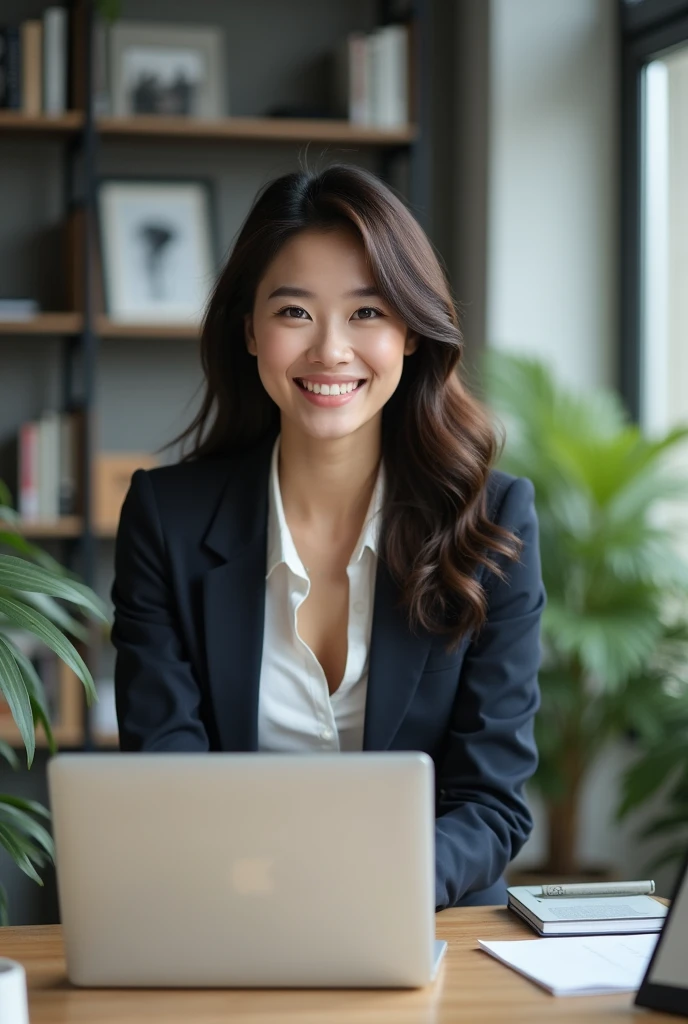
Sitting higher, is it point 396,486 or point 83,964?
point 396,486

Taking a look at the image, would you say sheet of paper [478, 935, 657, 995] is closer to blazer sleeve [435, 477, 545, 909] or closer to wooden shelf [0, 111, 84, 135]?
blazer sleeve [435, 477, 545, 909]

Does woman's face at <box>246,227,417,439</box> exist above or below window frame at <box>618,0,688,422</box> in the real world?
below

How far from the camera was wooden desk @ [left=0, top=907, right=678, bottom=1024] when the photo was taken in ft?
3.84

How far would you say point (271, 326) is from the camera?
1.88 metres

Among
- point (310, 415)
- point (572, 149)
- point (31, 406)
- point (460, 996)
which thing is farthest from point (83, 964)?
point (572, 149)

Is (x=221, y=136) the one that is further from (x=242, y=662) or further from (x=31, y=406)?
(x=242, y=662)

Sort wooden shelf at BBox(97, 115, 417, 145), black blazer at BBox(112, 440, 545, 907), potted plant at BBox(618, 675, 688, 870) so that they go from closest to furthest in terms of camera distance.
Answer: black blazer at BBox(112, 440, 545, 907) < potted plant at BBox(618, 675, 688, 870) < wooden shelf at BBox(97, 115, 417, 145)

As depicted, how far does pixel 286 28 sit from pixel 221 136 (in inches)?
20.0

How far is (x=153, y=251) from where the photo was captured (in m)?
3.87

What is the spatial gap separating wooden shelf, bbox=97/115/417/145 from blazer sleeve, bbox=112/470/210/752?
2017mm

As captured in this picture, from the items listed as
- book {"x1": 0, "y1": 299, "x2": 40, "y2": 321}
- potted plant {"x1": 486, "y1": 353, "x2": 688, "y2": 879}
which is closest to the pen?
potted plant {"x1": 486, "y1": 353, "x2": 688, "y2": 879}

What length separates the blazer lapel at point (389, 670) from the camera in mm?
1828

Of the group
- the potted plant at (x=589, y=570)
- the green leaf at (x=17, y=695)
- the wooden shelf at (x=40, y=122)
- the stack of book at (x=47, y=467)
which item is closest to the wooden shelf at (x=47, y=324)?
the stack of book at (x=47, y=467)

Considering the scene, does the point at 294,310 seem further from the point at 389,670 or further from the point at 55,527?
the point at 55,527
